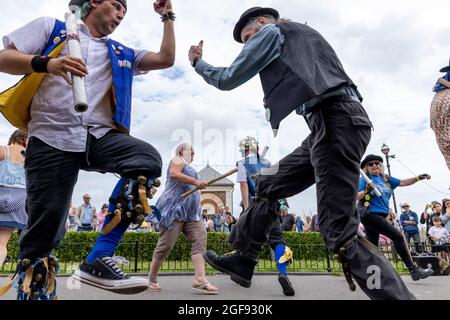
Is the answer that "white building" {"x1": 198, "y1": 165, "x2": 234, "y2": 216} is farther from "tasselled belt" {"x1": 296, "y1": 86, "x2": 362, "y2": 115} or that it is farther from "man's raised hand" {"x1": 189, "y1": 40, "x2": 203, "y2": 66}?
"tasselled belt" {"x1": 296, "y1": 86, "x2": 362, "y2": 115}

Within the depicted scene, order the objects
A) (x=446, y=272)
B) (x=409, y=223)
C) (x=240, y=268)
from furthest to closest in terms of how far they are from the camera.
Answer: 1. (x=409, y=223)
2. (x=446, y=272)
3. (x=240, y=268)

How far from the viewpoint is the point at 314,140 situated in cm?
252

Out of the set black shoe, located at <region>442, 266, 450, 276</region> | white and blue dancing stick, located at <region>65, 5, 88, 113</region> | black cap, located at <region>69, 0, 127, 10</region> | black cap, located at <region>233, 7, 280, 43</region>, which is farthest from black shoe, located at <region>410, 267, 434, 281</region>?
white and blue dancing stick, located at <region>65, 5, 88, 113</region>

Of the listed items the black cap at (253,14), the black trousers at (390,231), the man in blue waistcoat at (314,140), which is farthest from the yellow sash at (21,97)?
the black trousers at (390,231)

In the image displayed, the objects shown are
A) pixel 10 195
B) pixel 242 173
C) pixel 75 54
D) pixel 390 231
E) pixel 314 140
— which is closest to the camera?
pixel 75 54

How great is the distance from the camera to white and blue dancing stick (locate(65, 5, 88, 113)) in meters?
1.81

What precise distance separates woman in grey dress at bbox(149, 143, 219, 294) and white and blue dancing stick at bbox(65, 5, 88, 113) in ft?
9.91

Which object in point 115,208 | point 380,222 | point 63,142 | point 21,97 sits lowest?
point 115,208

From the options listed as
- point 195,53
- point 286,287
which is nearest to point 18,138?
point 195,53

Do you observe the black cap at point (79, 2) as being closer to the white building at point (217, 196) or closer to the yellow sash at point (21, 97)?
the yellow sash at point (21, 97)

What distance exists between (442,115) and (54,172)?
Result: 296 centimetres

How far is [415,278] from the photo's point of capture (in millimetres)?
5781

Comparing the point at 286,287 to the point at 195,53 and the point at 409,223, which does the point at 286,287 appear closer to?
the point at 195,53
